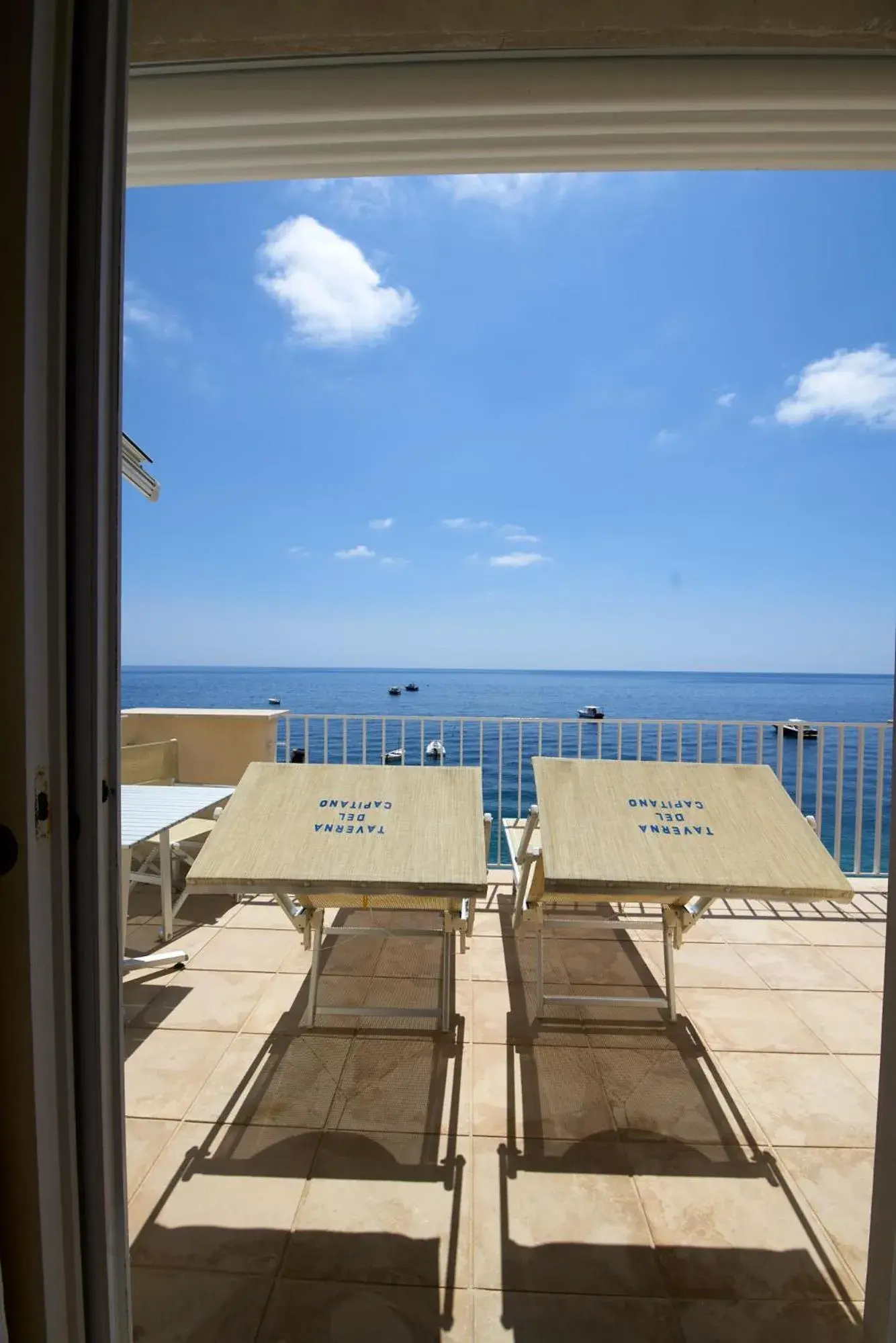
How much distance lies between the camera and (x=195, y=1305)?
1.18 m

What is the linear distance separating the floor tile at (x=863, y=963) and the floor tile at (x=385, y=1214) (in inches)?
76.5

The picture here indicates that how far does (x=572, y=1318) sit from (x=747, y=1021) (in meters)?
1.37

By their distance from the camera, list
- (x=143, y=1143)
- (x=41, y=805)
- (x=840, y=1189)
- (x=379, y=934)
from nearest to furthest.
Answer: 1. (x=41, y=805)
2. (x=840, y=1189)
3. (x=143, y=1143)
4. (x=379, y=934)

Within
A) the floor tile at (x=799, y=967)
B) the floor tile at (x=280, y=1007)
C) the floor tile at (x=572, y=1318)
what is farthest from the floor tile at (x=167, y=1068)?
the floor tile at (x=799, y=967)

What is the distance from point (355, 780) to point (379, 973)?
857 millimetres

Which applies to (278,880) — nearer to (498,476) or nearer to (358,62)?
(358,62)

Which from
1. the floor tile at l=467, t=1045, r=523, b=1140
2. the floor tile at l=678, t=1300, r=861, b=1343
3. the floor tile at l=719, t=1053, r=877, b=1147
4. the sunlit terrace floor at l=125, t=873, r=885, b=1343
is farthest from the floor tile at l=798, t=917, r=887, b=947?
the floor tile at l=678, t=1300, r=861, b=1343

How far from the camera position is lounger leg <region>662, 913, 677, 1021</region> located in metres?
2.22

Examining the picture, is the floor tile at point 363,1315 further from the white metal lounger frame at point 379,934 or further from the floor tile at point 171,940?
the floor tile at point 171,940

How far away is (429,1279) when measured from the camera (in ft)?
4.06

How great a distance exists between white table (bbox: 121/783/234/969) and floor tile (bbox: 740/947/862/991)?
8.50ft

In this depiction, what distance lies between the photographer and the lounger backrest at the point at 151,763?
364 cm

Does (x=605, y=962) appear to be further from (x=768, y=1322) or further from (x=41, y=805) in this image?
(x=41, y=805)

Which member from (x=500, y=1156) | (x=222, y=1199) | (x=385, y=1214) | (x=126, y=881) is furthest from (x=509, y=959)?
(x=126, y=881)
